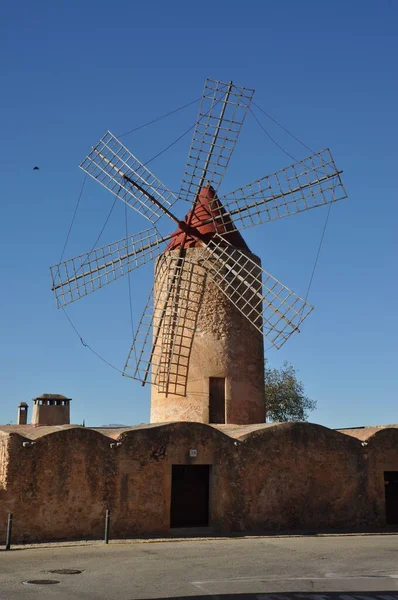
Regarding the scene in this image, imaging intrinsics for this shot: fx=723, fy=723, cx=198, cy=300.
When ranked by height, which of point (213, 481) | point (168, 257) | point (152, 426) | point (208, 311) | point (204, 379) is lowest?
point (213, 481)

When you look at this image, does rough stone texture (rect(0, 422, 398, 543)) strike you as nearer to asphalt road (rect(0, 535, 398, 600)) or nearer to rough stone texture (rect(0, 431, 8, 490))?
rough stone texture (rect(0, 431, 8, 490))

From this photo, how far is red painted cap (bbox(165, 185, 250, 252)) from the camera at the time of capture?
20.2 metres

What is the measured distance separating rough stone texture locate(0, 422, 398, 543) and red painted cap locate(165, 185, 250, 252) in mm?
5272

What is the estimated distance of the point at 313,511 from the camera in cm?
1817

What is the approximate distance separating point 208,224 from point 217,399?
488cm

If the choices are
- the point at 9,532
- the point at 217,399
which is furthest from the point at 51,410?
the point at 9,532

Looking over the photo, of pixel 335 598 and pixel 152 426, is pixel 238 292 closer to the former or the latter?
pixel 152 426

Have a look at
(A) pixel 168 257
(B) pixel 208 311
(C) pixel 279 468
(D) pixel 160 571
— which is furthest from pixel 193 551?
(A) pixel 168 257

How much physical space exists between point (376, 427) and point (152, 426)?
6.75 metres

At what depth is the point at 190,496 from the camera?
17.2 meters

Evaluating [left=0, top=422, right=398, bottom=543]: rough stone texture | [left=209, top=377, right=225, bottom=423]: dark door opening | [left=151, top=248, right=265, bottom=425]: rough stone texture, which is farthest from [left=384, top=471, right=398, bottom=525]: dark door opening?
[left=209, top=377, right=225, bottom=423]: dark door opening

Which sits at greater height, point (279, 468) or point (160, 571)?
point (279, 468)

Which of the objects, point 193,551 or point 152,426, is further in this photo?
point 152,426

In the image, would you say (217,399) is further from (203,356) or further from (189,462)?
(189,462)
